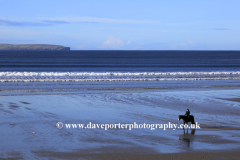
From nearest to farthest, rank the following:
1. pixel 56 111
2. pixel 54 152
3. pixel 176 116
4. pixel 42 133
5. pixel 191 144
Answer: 1. pixel 54 152
2. pixel 191 144
3. pixel 42 133
4. pixel 176 116
5. pixel 56 111

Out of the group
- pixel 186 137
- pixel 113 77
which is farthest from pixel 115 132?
pixel 113 77

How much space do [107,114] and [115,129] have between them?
3.36m

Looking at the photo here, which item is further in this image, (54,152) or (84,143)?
(84,143)

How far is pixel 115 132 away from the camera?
38.8 ft

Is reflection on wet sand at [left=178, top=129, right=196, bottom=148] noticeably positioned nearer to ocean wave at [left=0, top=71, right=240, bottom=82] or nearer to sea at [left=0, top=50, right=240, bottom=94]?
sea at [left=0, top=50, right=240, bottom=94]

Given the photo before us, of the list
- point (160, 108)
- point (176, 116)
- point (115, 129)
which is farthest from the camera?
point (160, 108)

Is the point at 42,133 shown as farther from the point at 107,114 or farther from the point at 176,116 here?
the point at 176,116

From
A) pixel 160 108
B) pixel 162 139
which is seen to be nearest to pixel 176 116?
pixel 160 108

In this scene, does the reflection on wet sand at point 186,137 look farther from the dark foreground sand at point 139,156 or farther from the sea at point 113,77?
the sea at point 113,77

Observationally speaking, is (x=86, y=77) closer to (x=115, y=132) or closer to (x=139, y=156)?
(x=115, y=132)

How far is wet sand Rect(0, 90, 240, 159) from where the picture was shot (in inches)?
364

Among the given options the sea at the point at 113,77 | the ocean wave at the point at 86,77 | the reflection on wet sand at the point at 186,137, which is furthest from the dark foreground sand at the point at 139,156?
the ocean wave at the point at 86,77

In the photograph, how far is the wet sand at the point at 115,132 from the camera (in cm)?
923

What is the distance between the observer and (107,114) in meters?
15.6
